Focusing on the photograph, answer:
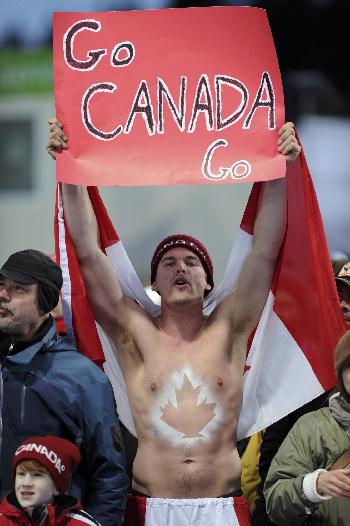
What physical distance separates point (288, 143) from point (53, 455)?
137 cm

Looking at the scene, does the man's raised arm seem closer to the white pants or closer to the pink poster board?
the pink poster board

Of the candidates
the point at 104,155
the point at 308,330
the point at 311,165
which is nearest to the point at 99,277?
the point at 104,155

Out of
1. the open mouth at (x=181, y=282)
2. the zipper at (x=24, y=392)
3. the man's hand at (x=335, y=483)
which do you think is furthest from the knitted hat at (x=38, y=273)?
the man's hand at (x=335, y=483)

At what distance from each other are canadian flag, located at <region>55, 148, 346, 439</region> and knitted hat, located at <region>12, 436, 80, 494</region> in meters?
0.66

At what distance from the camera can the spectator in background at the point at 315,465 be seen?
3.66 meters

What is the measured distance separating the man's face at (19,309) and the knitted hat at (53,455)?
1.32ft

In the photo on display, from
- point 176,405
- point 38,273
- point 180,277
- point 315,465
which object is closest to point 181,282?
point 180,277

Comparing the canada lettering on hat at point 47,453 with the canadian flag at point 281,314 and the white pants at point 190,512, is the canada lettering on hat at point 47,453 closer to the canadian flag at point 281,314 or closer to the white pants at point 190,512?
the white pants at point 190,512

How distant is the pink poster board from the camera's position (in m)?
4.18

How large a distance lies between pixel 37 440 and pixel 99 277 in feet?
2.69

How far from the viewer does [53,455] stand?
11.9 ft

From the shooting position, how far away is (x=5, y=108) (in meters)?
7.34

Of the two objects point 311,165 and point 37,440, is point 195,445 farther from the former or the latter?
point 311,165

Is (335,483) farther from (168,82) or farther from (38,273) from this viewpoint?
(168,82)
